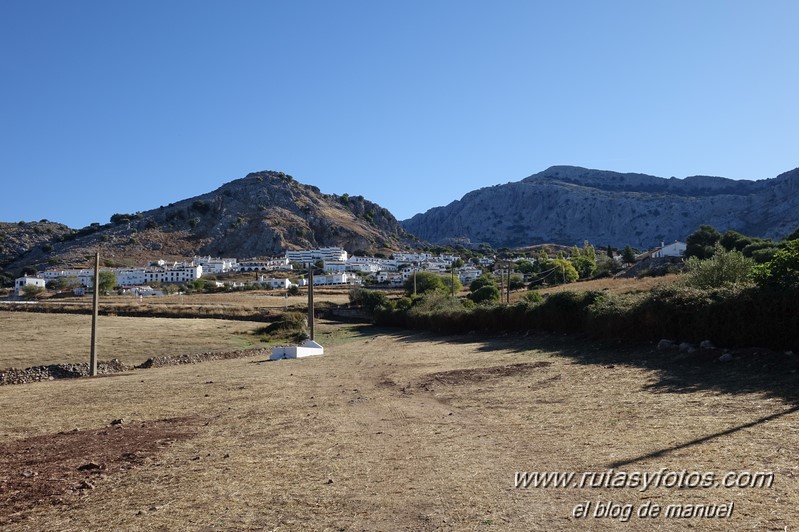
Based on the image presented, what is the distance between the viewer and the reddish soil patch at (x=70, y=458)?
7728 millimetres

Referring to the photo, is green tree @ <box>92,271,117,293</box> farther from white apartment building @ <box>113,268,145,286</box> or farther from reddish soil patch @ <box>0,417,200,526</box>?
reddish soil patch @ <box>0,417,200,526</box>

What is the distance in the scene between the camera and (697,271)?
84.1 feet

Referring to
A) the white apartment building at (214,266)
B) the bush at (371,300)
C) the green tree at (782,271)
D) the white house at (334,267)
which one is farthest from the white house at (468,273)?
the green tree at (782,271)

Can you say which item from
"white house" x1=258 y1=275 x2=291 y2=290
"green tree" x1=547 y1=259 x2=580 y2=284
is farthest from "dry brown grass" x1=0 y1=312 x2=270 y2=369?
"white house" x1=258 y1=275 x2=291 y2=290

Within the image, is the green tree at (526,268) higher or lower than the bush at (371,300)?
higher

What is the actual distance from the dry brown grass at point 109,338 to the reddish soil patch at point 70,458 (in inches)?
893

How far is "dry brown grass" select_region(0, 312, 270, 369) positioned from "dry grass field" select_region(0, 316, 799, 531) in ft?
61.0

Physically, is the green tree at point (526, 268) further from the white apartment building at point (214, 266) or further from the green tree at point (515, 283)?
the white apartment building at point (214, 266)

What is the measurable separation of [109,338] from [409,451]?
1589 inches

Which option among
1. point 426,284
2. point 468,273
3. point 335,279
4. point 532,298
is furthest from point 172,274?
point 532,298

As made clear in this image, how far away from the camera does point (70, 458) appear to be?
9.91 metres

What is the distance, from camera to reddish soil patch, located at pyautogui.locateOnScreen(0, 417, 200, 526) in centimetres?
773

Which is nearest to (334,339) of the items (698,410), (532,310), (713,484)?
(532,310)

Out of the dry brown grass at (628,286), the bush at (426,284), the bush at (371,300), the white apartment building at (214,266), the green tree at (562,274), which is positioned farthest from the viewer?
the white apartment building at (214,266)
